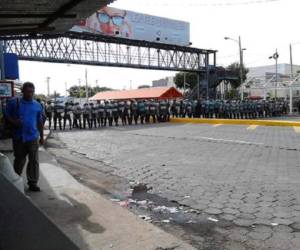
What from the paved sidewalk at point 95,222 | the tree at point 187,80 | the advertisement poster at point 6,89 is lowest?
the paved sidewalk at point 95,222

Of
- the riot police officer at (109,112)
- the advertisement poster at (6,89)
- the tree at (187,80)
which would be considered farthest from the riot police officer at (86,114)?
the tree at (187,80)

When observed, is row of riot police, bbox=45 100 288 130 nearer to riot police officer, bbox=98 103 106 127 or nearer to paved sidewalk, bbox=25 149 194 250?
riot police officer, bbox=98 103 106 127

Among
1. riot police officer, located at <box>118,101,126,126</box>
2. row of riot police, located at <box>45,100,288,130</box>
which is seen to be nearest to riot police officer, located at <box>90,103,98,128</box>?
row of riot police, located at <box>45,100,288,130</box>

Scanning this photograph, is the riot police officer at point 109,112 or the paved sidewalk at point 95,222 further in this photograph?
the riot police officer at point 109,112

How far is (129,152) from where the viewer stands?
1378 cm

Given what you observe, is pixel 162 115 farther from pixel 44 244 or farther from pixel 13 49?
pixel 44 244

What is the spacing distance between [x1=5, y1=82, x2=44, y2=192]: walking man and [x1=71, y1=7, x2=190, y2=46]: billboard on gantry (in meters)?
34.9

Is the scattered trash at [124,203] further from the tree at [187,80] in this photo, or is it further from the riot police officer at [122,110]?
the tree at [187,80]

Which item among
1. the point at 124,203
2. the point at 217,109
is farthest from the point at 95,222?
the point at 217,109

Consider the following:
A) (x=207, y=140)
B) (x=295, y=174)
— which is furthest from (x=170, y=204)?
(x=207, y=140)

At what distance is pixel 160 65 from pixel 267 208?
4749 centimetres

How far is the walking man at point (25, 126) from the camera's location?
7.05 meters

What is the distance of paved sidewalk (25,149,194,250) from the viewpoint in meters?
4.97

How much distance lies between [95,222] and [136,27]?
4485 cm
